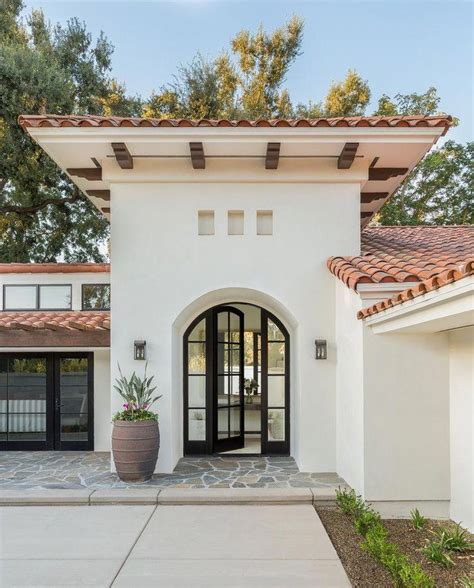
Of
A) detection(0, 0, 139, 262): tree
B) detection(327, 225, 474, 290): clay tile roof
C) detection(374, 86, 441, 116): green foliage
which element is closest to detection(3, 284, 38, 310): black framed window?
detection(327, 225, 474, 290): clay tile roof

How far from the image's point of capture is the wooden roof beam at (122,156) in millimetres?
6980

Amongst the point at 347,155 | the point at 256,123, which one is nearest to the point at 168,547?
the point at 256,123

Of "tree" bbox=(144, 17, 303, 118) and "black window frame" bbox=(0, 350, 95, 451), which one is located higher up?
"tree" bbox=(144, 17, 303, 118)

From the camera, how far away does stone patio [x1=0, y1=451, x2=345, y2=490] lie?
22.1 ft

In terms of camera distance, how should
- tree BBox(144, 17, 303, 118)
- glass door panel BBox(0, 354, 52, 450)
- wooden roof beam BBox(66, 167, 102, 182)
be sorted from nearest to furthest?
wooden roof beam BBox(66, 167, 102, 182) → glass door panel BBox(0, 354, 52, 450) → tree BBox(144, 17, 303, 118)

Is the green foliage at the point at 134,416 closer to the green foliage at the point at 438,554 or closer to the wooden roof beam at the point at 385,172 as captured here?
the green foliage at the point at 438,554

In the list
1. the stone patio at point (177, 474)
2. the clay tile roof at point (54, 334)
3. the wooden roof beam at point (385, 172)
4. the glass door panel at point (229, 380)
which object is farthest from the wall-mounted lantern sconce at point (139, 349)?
the wooden roof beam at point (385, 172)

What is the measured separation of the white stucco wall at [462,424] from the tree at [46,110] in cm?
1604

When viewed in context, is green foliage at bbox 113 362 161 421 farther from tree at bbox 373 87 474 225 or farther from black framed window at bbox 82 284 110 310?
tree at bbox 373 87 474 225

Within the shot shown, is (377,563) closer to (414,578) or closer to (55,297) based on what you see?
(414,578)

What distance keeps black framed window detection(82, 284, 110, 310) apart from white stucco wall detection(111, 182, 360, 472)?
10.3 ft

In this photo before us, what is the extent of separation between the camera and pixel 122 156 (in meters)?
7.16

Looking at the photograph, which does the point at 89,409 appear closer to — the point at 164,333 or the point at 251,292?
the point at 164,333

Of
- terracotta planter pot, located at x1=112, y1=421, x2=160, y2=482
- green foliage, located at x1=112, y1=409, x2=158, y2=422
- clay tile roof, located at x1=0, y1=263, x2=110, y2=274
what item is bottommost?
terracotta planter pot, located at x1=112, y1=421, x2=160, y2=482
